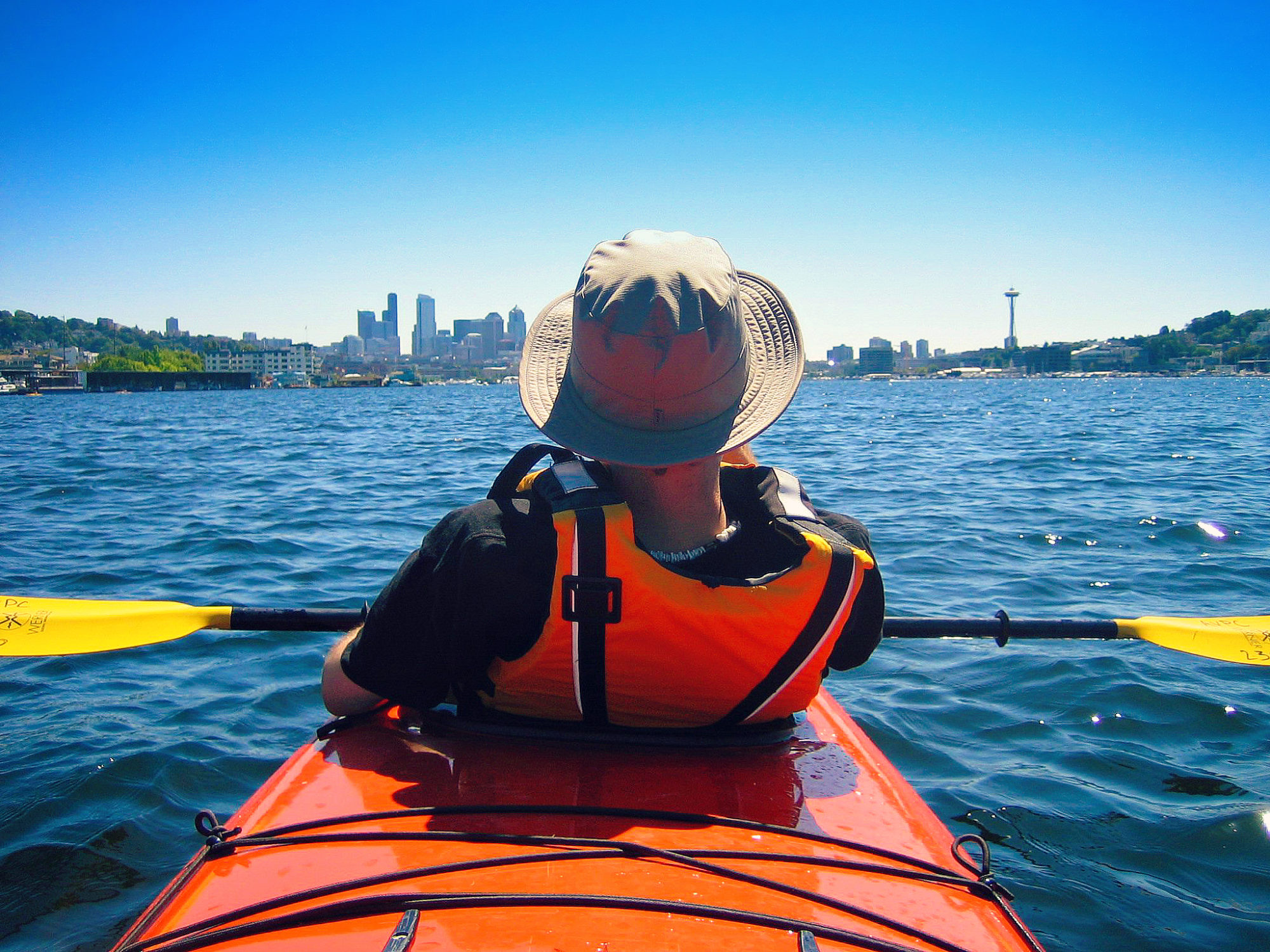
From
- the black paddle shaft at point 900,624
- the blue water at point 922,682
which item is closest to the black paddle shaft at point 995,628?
the black paddle shaft at point 900,624

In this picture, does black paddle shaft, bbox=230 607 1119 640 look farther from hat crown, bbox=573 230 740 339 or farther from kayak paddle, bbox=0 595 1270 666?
hat crown, bbox=573 230 740 339

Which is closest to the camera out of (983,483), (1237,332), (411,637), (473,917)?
(473,917)

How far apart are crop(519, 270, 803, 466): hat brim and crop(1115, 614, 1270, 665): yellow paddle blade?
2075 mm

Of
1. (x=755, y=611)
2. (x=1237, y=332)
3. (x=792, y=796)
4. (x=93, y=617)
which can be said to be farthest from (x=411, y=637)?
(x=1237, y=332)

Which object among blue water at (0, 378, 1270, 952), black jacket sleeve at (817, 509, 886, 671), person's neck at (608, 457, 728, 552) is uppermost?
person's neck at (608, 457, 728, 552)

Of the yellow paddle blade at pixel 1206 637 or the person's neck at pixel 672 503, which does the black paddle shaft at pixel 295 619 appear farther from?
the yellow paddle blade at pixel 1206 637

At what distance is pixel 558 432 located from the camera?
5.95ft

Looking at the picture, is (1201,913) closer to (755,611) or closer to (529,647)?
(755,611)

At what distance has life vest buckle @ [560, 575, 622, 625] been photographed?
1688mm

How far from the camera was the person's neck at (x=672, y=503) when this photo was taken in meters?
1.83

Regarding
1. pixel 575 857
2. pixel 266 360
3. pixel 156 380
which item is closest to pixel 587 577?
pixel 575 857

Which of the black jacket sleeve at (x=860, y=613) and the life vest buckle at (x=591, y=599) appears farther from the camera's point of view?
the black jacket sleeve at (x=860, y=613)

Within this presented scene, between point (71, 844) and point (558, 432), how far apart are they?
2.76 m

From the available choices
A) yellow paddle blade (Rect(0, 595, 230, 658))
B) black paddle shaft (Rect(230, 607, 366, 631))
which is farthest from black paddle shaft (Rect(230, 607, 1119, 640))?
yellow paddle blade (Rect(0, 595, 230, 658))
